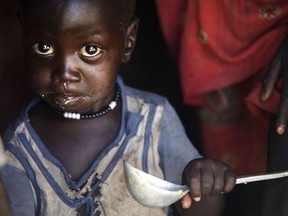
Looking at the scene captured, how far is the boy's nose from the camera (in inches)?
44.3

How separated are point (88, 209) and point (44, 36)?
1.23 ft

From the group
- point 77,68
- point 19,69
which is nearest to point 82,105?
point 77,68

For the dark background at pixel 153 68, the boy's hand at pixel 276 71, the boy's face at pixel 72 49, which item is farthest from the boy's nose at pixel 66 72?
the dark background at pixel 153 68

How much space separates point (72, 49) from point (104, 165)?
27 cm

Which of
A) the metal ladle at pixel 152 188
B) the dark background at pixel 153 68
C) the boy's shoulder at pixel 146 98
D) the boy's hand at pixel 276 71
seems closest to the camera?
the metal ladle at pixel 152 188

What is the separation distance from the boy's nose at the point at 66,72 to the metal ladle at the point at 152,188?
194mm

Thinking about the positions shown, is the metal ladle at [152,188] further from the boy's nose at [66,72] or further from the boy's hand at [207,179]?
the boy's nose at [66,72]

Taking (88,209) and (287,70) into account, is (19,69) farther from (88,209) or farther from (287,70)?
(287,70)

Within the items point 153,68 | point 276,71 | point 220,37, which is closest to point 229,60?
point 220,37

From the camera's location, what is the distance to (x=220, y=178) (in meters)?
1.09

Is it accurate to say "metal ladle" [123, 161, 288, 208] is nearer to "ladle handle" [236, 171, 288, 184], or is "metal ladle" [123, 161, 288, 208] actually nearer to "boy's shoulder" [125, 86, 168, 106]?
"ladle handle" [236, 171, 288, 184]

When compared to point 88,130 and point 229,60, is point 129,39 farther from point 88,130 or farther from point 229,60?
point 229,60

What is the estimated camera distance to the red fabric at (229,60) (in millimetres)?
1393

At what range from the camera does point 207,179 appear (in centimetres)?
109
